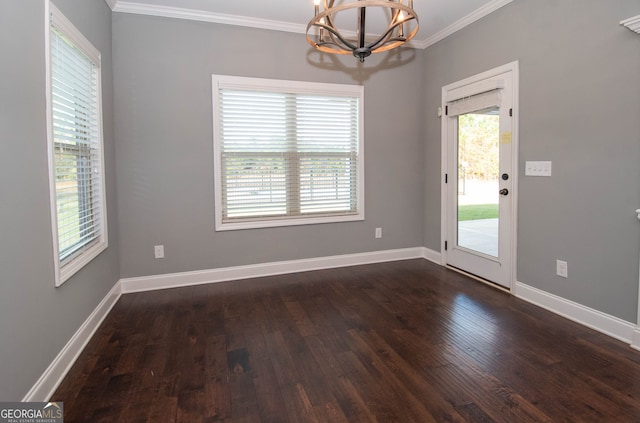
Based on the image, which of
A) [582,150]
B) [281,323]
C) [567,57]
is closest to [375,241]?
[281,323]

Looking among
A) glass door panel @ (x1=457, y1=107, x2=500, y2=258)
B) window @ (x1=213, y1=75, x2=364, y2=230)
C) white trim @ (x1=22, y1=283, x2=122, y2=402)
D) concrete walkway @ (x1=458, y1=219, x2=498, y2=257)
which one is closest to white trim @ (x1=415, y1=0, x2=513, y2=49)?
glass door panel @ (x1=457, y1=107, x2=500, y2=258)

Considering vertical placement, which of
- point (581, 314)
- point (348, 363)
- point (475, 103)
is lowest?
point (348, 363)

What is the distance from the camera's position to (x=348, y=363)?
7.29 feet

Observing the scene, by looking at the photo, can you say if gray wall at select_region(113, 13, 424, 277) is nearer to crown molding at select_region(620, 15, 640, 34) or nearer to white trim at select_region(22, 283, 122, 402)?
white trim at select_region(22, 283, 122, 402)

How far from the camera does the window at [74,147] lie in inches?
81.8

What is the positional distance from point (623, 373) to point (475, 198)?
210cm

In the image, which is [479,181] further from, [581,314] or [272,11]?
[272,11]

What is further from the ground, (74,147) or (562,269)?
(74,147)

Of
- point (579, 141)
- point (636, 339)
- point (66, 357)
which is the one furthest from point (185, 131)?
point (636, 339)

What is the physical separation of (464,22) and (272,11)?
207 cm

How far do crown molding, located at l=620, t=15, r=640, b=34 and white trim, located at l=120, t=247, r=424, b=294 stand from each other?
3.07 m

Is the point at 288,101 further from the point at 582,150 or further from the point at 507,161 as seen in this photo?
the point at 582,150

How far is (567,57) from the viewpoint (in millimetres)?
2783

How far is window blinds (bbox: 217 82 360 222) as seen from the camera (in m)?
3.85
